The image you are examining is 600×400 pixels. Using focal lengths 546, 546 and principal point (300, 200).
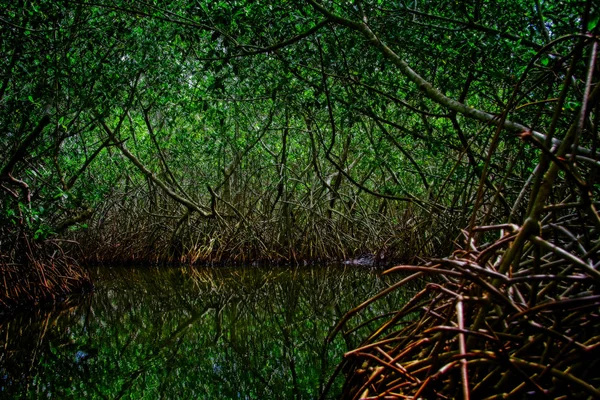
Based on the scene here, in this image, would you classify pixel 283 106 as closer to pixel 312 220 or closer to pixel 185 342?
pixel 312 220

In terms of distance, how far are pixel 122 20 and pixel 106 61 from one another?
1.51ft

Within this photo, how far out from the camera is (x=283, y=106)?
7598 millimetres

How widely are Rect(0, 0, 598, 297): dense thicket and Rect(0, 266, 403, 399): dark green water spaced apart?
1069 millimetres

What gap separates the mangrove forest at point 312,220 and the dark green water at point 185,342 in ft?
0.08

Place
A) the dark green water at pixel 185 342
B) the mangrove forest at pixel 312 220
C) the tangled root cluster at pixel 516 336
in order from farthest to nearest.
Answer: the dark green water at pixel 185 342 < the mangrove forest at pixel 312 220 < the tangled root cluster at pixel 516 336

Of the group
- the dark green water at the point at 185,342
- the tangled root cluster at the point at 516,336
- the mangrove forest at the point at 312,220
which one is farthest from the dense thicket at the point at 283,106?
the dark green water at the point at 185,342

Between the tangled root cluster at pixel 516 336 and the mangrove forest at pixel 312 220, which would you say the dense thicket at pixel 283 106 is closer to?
the mangrove forest at pixel 312 220

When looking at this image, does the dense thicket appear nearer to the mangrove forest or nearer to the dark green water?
the mangrove forest

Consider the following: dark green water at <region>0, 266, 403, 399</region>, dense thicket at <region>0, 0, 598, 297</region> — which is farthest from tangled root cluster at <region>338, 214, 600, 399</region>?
dark green water at <region>0, 266, 403, 399</region>

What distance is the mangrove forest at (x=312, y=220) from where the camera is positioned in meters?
1.63

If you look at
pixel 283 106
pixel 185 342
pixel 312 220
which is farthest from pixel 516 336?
pixel 312 220

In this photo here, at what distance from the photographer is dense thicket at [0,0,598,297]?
13.0 ft

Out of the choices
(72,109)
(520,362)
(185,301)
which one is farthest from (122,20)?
(520,362)

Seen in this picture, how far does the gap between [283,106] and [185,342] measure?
14.3 feet
